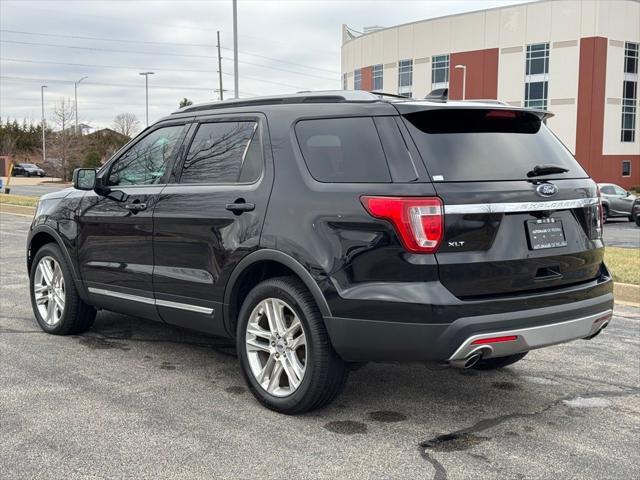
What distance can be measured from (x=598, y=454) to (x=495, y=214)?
52.7 inches

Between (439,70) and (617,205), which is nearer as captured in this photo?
(617,205)

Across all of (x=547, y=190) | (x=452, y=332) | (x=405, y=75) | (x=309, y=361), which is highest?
(x=405, y=75)

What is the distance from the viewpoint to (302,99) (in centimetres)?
449

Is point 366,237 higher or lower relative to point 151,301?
higher

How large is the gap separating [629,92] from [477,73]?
38.0ft

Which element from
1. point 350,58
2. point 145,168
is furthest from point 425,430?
point 350,58

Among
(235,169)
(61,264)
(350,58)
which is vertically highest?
(350,58)

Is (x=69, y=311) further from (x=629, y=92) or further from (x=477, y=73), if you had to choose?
(x=477, y=73)

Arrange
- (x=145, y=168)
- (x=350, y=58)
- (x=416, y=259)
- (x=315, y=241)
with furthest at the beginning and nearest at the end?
1. (x=350, y=58)
2. (x=145, y=168)
3. (x=315, y=241)
4. (x=416, y=259)

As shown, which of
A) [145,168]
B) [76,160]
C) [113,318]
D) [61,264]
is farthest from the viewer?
[76,160]

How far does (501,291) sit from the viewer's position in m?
3.81

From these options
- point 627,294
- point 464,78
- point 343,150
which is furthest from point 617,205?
point 464,78

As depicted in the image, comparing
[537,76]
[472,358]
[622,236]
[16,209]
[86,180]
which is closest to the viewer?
[472,358]

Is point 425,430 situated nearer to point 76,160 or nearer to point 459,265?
point 459,265
